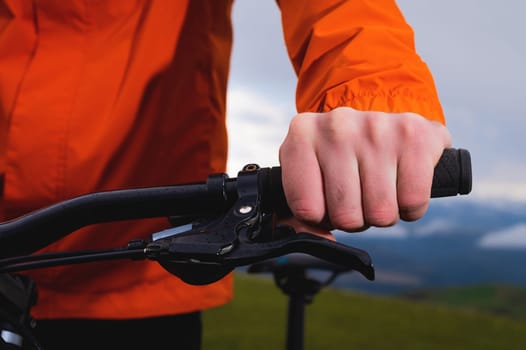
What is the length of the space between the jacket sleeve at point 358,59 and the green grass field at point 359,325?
6.94 meters

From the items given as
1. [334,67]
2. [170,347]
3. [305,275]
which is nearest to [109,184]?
[170,347]

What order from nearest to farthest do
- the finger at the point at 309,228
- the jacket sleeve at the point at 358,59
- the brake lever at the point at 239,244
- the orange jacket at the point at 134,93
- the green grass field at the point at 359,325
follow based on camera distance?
the brake lever at the point at 239,244 < the finger at the point at 309,228 < the jacket sleeve at the point at 358,59 < the orange jacket at the point at 134,93 < the green grass field at the point at 359,325

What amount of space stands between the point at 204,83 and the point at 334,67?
835 mm

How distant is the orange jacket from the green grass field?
6.16m

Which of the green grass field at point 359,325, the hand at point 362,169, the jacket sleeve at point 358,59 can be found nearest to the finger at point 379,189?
the hand at point 362,169

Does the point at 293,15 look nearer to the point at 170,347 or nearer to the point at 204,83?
the point at 204,83

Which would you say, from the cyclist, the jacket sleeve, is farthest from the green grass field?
the jacket sleeve

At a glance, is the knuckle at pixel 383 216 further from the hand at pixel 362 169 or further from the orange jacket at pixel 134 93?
the orange jacket at pixel 134 93

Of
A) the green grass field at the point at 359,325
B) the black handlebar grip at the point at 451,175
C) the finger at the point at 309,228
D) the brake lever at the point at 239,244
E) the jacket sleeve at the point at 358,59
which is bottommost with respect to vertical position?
the brake lever at the point at 239,244

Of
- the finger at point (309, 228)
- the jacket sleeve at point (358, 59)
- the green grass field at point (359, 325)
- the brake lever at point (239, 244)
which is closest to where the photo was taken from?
the brake lever at point (239, 244)

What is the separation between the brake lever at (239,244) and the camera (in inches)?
33.5

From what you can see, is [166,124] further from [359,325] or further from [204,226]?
[359,325]

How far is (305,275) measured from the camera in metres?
2.45

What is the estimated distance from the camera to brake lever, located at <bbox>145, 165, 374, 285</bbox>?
85 centimetres
